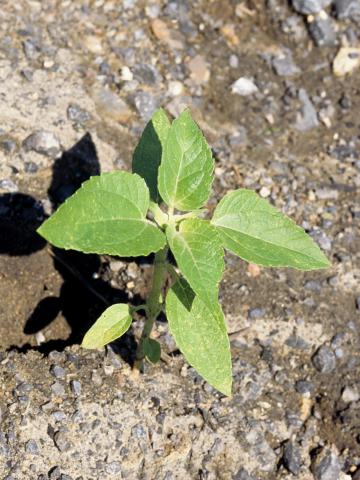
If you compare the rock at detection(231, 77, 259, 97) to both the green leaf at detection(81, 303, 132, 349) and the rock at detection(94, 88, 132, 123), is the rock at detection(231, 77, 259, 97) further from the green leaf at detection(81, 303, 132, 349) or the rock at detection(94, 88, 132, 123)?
the green leaf at detection(81, 303, 132, 349)

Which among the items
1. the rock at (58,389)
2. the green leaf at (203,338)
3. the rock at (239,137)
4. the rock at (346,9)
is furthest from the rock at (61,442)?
the rock at (346,9)

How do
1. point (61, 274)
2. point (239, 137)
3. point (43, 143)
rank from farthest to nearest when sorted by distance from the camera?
1. point (239, 137)
2. point (43, 143)
3. point (61, 274)

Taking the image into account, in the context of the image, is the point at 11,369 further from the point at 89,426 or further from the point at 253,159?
the point at 253,159

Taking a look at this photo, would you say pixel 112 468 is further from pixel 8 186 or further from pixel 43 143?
pixel 43 143

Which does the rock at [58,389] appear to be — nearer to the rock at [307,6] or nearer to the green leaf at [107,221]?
the green leaf at [107,221]

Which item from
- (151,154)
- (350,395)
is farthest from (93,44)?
(350,395)

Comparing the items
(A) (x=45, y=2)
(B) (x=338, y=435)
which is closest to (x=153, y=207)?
(B) (x=338, y=435)

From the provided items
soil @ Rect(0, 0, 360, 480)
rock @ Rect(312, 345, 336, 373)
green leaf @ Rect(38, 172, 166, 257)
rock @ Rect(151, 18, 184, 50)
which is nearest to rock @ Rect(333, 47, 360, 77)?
soil @ Rect(0, 0, 360, 480)
